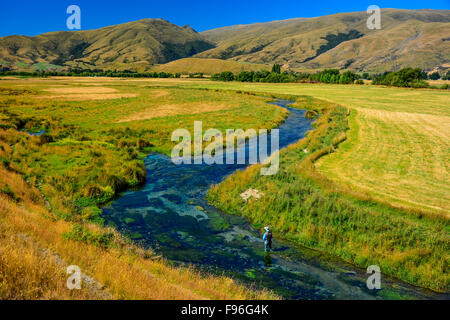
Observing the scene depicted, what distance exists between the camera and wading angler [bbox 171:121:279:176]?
32.4m

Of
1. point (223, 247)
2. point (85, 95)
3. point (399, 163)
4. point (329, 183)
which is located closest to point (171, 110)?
point (85, 95)

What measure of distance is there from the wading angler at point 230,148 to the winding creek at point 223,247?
23.9ft

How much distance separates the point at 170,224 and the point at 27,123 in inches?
1848

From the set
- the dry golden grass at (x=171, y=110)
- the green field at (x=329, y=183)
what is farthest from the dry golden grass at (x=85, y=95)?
the green field at (x=329, y=183)

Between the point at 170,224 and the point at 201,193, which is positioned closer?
the point at 170,224

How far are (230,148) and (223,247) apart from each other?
23.3 m

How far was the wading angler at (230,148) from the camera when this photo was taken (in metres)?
32.4

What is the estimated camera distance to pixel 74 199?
69.6 ft

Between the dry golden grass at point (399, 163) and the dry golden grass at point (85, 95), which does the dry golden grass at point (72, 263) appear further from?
the dry golden grass at point (85, 95)

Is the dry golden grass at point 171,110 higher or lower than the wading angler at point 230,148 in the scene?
higher

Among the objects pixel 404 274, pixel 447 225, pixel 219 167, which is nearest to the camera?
pixel 404 274

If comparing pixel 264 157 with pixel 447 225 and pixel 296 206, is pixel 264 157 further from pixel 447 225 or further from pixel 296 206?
pixel 447 225

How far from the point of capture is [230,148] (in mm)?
38688
